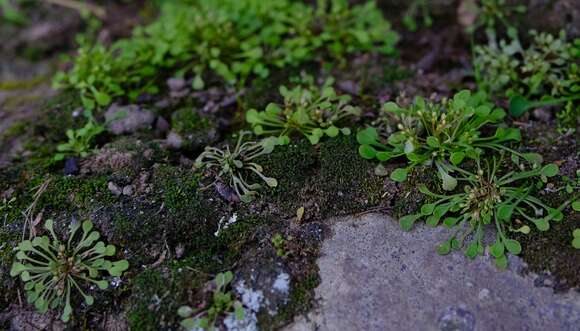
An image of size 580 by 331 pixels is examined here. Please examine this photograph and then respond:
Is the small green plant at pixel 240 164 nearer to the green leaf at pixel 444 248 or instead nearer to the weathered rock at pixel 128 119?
the weathered rock at pixel 128 119

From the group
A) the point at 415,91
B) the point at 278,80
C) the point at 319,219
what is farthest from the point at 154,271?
the point at 415,91

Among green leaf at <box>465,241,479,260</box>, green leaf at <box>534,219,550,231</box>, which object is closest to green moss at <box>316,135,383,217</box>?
green leaf at <box>465,241,479,260</box>

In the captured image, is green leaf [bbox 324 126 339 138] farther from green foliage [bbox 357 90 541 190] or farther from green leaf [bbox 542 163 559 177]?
green leaf [bbox 542 163 559 177]

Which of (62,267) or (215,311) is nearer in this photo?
(215,311)

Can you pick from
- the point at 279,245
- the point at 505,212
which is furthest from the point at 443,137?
the point at 279,245

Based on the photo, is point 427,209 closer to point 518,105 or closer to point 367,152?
point 367,152

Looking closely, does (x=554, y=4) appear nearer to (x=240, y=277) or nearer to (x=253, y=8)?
(x=253, y=8)

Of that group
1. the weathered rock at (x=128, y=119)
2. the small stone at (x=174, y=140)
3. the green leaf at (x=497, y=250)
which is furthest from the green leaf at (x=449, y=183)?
the weathered rock at (x=128, y=119)
